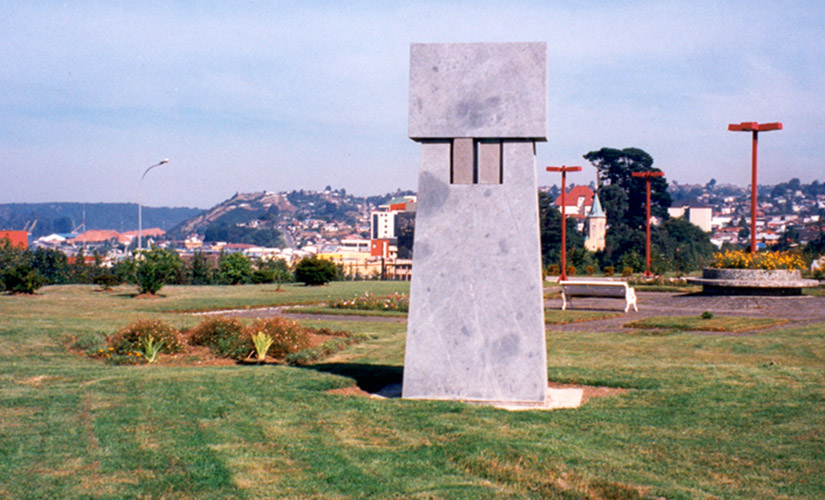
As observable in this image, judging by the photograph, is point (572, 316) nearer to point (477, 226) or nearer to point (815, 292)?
point (815, 292)

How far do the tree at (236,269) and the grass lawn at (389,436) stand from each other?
2508 centimetres

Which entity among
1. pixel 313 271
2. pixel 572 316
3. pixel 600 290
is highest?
pixel 313 271

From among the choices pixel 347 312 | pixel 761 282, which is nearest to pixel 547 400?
pixel 347 312

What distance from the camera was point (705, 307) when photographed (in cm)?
2038

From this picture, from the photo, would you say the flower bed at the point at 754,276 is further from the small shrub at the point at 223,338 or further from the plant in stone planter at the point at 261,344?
the plant in stone planter at the point at 261,344

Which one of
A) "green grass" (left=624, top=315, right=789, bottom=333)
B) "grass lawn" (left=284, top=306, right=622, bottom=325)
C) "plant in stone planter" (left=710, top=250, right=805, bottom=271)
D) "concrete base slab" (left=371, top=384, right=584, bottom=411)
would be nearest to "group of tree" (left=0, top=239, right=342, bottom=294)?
"grass lawn" (left=284, top=306, right=622, bottom=325)

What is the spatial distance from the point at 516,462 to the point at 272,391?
11.6 feet

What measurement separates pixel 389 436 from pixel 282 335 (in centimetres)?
647

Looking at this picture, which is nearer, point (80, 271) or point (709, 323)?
point (709, 323)

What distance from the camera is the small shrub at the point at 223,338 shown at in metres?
12.1

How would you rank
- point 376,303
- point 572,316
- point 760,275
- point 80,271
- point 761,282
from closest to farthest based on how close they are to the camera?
1. point 572,316
2. point 761,282
3. point 760,275
4. point 376,303
5. point 80,271

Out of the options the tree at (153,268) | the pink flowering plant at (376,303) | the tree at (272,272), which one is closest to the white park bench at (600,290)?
the pink flowering plant at (376,303)

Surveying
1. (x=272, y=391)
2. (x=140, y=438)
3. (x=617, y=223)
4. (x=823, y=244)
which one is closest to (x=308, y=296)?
(x=272, y=391)

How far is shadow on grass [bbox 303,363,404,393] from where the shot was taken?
9.01m
